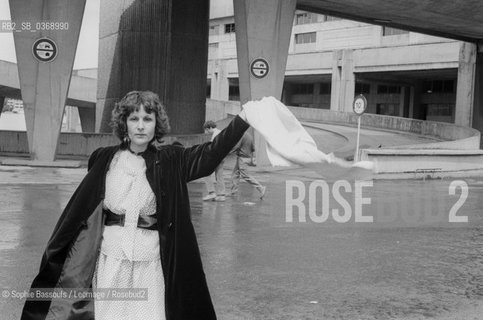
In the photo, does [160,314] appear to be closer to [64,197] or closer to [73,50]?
[64,197]

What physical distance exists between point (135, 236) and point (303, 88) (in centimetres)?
7019

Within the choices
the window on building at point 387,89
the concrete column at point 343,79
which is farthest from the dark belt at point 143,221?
the window on building at point 387,89

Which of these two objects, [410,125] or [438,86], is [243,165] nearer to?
[410,125]

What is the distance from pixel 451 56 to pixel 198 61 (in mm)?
27746

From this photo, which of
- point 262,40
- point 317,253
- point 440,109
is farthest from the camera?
point 440,109

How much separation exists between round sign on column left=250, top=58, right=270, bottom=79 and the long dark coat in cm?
1761

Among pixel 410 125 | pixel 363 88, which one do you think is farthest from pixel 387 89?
pixel 410 125

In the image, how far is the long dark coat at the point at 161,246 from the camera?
3.23m

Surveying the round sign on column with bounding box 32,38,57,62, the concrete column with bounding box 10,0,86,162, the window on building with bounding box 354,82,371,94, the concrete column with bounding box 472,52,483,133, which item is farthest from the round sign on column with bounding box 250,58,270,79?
the window on building with bounding box 354,82,371,94

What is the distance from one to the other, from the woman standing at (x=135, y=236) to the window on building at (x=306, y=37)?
229 feet

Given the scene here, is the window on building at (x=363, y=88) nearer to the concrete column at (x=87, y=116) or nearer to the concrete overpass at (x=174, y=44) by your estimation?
the concrete column at (x=87, y=116)

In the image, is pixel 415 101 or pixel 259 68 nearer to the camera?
pixel 259 68

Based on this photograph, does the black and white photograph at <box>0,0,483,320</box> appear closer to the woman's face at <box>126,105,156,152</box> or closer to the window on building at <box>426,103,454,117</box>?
the woman's face at <box>126,105,156,152</box>

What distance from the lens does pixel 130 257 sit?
327 cm
